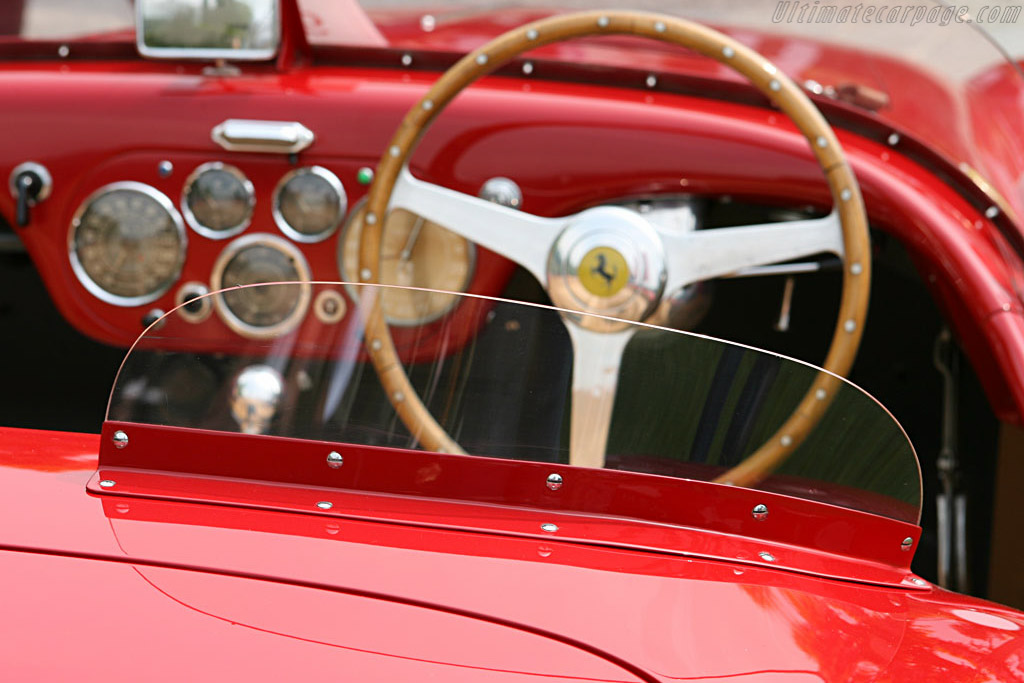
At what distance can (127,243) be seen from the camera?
5.84 ft

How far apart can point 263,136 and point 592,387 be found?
0.96 m

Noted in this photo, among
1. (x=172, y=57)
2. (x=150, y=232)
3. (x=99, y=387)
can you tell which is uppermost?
(x=172, y=57)

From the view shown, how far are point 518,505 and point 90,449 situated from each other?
17.9 inches

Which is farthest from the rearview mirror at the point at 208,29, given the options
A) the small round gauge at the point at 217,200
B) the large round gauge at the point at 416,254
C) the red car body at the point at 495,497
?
the large round gauge at the point at 416,254

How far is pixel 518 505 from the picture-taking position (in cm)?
93

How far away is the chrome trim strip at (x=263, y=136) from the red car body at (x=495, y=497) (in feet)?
0.09

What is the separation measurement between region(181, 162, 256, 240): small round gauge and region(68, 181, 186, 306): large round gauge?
1.3 inches

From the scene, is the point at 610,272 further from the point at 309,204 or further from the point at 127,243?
the point at 127,243

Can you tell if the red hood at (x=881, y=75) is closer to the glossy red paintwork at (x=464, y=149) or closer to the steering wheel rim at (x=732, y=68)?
the glossy red paintwork at (x=464, y=149)

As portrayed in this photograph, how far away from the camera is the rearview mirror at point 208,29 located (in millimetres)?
1690

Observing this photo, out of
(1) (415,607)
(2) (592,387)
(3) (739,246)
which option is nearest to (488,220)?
(3) (739,246)

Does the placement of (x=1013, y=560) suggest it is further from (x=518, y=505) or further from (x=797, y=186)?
(x=518, y=505)

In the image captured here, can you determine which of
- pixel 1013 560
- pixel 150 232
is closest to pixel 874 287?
pixel 1013 560

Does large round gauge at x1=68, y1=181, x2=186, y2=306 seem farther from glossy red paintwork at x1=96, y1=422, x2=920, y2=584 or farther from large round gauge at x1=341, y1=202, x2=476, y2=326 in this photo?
glossy red paintwork at x1=96, y1=422, x2=920, y2=584
